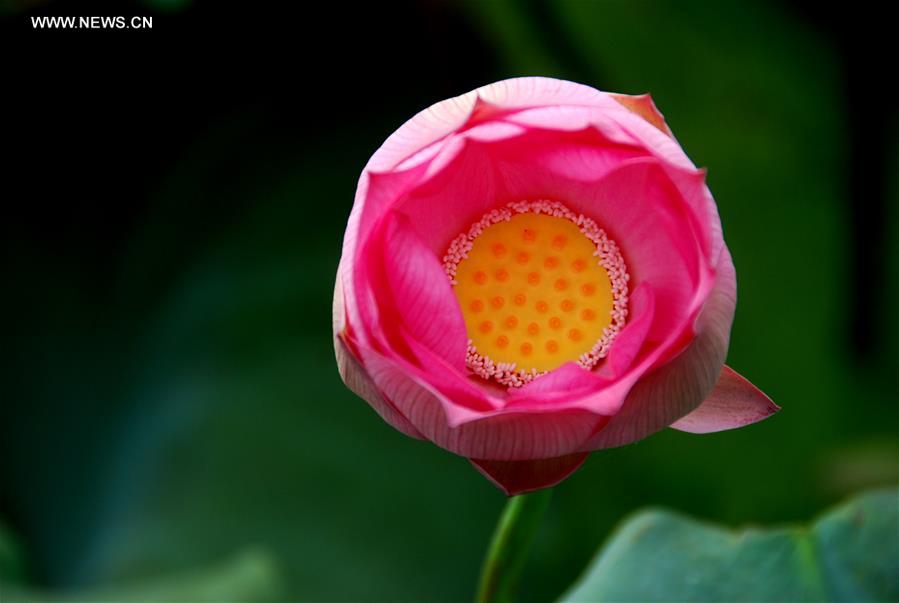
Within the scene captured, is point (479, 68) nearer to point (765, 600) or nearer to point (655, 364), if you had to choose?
point (765, 600)

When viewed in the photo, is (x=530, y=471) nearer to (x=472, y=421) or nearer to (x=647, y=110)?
(x=472, y=421)

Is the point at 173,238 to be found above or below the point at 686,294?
below

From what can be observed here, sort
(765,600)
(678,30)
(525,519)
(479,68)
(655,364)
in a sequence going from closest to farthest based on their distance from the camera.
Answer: (655,364), (525,519), (765,600), (678,30), (479,68)

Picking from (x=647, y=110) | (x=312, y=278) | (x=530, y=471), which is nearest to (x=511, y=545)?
(x=530, y=471)

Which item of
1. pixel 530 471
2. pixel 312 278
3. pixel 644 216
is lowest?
pixel 312 278

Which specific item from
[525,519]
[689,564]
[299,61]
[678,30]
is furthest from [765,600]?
[299,61]

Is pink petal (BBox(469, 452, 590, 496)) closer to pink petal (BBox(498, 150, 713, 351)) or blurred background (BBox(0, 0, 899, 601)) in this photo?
pink petal (BBox(498, 150, 713, 351))
